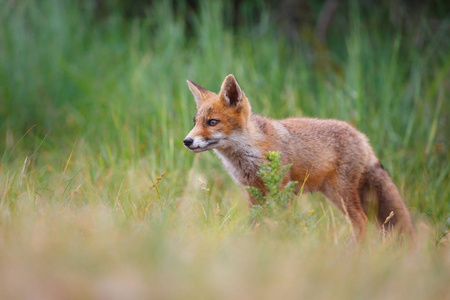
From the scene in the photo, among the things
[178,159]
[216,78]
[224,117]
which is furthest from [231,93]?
[216,78]

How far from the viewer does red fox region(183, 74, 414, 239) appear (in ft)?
14.3

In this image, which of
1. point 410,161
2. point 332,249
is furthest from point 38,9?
point 332,249

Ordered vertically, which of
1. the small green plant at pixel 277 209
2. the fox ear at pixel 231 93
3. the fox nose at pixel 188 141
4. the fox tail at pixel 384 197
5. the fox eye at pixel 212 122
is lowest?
the fox tail at pixel 384 197

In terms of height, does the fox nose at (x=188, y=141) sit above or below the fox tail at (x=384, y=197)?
above

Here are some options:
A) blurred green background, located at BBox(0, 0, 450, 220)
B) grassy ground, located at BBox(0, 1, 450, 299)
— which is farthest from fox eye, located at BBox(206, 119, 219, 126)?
blurred green background, located at BBox(0, 0, 450, 220)

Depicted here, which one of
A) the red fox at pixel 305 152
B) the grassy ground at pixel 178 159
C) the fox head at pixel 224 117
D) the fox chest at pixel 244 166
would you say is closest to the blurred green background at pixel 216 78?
the grassy ground at pixel 178 159

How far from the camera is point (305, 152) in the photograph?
15.0ft

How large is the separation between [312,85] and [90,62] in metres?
3.95

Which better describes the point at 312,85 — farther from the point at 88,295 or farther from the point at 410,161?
the point at 88,295

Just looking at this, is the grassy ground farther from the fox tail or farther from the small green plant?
the fox tail

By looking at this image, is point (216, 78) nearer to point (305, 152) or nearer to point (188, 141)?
point (305, 152)

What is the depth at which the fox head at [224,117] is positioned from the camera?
4.21m

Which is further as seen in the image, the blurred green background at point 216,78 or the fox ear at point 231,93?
the blurred green background at point 216,78

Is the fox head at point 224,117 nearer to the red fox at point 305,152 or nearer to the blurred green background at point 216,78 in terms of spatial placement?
the red fox at point 305,152
